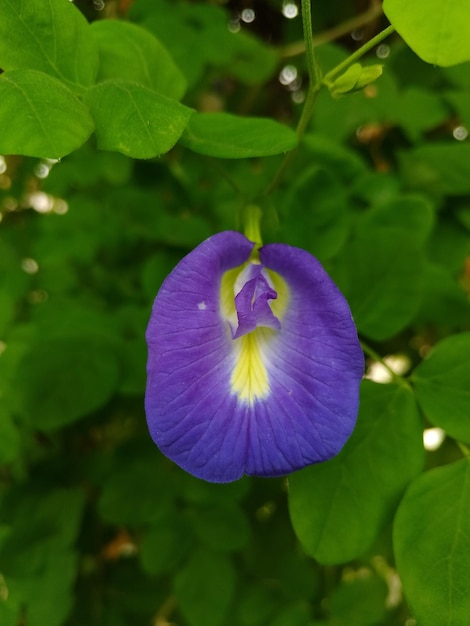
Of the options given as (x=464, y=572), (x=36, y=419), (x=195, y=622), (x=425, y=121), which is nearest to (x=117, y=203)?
(x=36, y=419)

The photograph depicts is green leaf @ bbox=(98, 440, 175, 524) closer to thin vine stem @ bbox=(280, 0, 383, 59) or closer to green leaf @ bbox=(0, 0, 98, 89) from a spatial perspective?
green leaf @ bbox=(0, 0, 98, 89)

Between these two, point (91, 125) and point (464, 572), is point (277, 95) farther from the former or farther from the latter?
point (464, 572)

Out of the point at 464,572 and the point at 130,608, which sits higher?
the point at 464,572

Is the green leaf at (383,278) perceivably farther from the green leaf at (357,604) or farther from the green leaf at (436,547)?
the green leaf at (357,604)

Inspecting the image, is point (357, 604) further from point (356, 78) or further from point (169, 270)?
point (356, 78)

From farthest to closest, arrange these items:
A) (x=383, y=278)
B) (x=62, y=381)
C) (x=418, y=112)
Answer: (x=418, y=112) < (x=62, y=381) < (x=383, y=278)

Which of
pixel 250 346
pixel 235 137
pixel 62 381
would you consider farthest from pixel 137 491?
pixel 235 137
